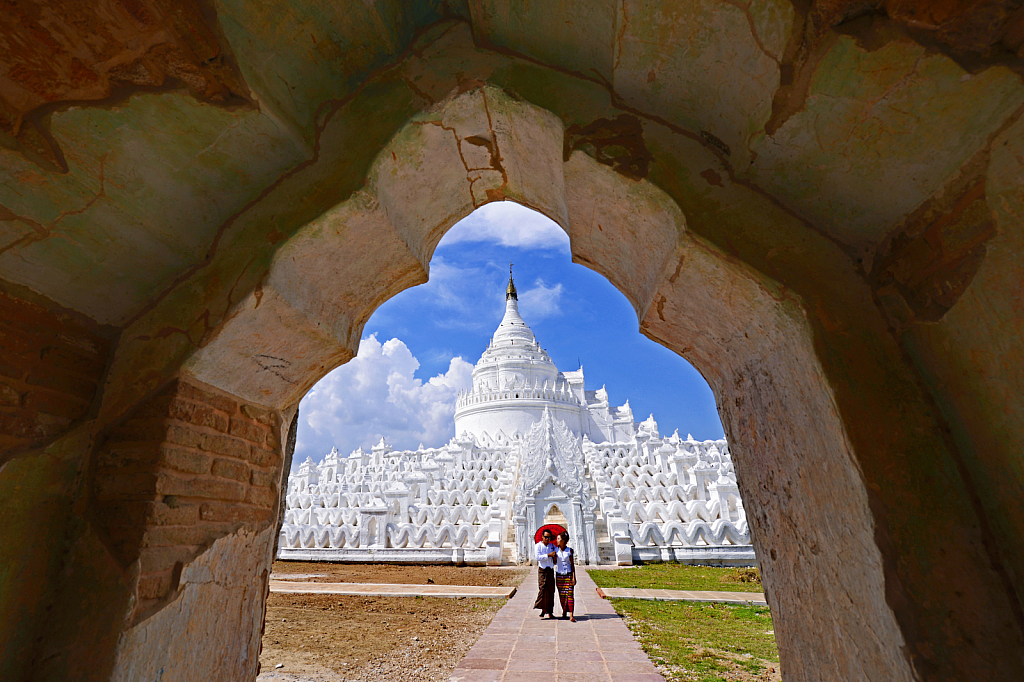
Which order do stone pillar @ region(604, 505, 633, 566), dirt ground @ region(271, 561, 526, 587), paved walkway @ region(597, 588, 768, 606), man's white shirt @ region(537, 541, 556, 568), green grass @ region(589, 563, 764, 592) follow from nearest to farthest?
1. man's white shirt @ region(537, 541, 556, 568)
2. paved walkway @ region(597, 588, 768, 606)
3. green grass @ region(589, 563, 764, 592)
4. dirt ground @ region(271, 561, 526, 587)
5. stone pillar @ region(604, 505, 633, 566)

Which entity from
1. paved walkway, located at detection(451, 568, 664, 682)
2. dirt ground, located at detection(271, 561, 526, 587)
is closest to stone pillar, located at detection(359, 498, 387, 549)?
dirt ground, located at detection(271, 561, 526, 587)

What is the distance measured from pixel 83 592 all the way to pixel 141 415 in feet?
2.14

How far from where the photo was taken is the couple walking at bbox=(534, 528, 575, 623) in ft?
21.9

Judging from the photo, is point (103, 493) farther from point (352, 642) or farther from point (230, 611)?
point (352, 642)

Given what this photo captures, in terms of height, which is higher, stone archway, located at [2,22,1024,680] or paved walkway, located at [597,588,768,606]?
stone archway, located at [2,22,1024,680]

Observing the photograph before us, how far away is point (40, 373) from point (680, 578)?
11.5 m

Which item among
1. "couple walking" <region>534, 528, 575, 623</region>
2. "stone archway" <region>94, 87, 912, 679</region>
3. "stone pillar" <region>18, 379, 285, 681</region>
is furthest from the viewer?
"couple walking" <region>534, 528, 575, 623</region>

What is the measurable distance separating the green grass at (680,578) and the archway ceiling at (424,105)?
363 inches

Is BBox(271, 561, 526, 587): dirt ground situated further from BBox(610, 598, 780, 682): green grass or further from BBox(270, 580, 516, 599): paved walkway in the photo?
BBox(610, 598, 780, 682): green grass

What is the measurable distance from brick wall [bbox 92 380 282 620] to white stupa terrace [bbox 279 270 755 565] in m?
13.6

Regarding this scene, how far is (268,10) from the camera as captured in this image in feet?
6.59

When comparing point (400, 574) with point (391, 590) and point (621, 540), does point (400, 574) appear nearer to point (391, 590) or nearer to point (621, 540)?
point (391, 590)

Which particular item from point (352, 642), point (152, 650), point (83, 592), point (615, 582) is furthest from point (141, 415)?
point (615, 582)

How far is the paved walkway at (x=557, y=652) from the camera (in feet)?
13.8
